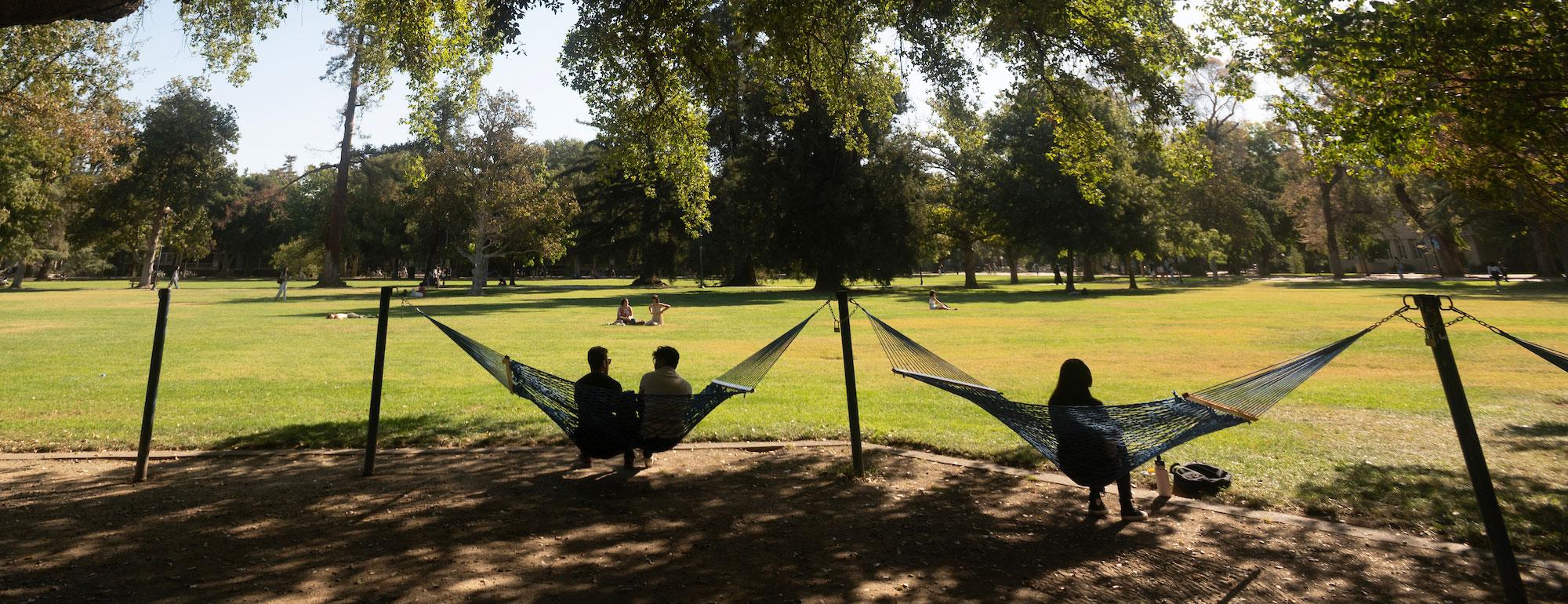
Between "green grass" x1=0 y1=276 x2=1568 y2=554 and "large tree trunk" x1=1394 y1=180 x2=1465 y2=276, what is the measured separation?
2532cm

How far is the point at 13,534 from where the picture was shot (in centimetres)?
447

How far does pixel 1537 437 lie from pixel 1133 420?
5.63 meters

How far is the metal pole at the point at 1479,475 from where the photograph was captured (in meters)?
3.27

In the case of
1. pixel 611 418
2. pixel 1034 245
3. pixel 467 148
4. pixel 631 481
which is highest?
pixel 467 148

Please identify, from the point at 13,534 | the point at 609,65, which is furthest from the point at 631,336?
the point at 13,534

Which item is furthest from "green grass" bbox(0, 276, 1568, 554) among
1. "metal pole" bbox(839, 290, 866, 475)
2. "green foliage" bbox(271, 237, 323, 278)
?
"green foliage" bbox(271, 237, 323, 278)

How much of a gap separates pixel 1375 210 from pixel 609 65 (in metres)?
63.8

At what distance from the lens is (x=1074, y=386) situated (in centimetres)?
502

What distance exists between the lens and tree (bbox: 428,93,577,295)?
38969 mm

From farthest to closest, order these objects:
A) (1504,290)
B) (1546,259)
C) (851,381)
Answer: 1. (1546,259)
2. (1504,290)
3. (851,381)

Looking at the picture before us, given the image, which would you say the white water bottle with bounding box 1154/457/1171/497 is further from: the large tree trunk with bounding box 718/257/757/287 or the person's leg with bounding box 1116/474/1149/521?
the large tree trunk with bounding box 718/257/757/287

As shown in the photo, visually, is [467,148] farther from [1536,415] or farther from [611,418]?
[1536,415]

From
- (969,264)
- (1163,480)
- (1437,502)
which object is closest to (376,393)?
(1163,480)

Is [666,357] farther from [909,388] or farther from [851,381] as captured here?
[909,388]
